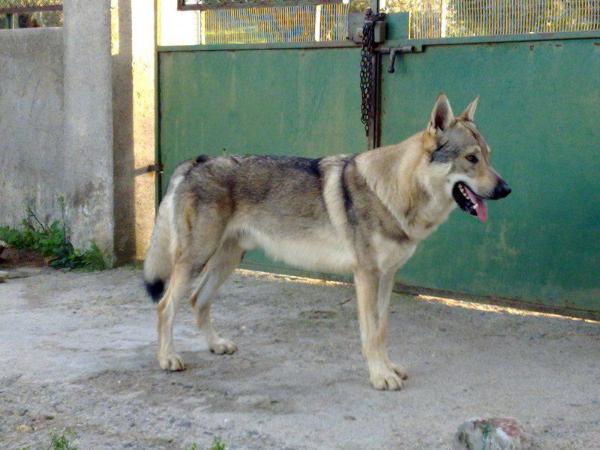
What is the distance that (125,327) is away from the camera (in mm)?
6258

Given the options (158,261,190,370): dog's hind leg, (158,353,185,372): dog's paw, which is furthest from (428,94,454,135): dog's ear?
(158,353,185,372): dog's paw

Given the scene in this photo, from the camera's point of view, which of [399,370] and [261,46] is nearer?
[399,370]

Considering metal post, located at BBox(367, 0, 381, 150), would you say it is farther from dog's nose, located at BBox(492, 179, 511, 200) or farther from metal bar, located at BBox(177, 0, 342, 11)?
dog's nose, located at BBox(492, 179, 511, 200)

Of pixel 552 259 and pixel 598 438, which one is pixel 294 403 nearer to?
pixel 598 438

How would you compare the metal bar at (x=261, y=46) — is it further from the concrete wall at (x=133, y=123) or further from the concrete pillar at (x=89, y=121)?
the concrete pillar at (x=89, y=121)

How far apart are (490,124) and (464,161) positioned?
1708 mm

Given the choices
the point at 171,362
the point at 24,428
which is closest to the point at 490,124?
the point at 171,362

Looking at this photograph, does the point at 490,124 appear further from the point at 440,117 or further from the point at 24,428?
the point at 24,428

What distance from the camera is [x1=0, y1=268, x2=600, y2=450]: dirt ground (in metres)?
4.27

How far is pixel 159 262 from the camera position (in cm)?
563

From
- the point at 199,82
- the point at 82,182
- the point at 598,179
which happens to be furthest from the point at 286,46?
the point at 598,179

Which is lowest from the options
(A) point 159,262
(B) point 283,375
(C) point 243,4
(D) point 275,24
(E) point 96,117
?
(B) point 283,375

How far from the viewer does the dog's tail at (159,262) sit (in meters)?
5.58

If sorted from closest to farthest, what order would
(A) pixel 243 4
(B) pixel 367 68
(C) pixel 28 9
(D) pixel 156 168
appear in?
(B) pixel 367 68 < (A) pixel 243 4 < (D) pixel 156 168 < (C) pixel 28 9
